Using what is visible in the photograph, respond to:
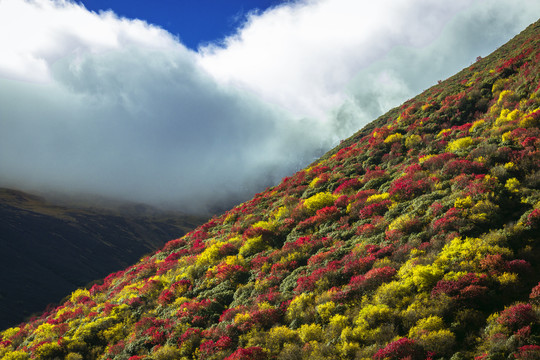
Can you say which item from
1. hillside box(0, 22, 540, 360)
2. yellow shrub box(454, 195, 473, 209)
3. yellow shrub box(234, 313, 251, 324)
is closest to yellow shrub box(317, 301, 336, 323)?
hillside box(0, 22, 540, 360)

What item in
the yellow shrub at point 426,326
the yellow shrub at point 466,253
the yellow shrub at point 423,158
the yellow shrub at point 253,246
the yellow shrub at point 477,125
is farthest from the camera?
the yellow shrub at point 477,125

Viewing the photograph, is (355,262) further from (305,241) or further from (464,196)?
(464,196)

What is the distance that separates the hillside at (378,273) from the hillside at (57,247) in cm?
5549

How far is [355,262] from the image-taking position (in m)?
13.1

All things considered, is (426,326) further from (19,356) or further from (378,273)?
(19,356)

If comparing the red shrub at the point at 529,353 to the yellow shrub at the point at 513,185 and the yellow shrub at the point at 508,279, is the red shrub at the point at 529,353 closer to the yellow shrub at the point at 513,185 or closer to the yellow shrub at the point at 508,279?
the yellow shrub at the point at 508,279

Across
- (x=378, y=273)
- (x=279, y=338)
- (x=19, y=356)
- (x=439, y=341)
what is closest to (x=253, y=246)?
(x=279, y=338)

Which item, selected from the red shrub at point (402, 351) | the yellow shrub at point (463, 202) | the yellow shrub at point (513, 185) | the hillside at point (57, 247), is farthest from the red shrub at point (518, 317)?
the hillside at point (57, 247)

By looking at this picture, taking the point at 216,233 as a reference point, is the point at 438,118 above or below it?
above

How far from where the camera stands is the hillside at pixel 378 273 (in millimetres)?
9250

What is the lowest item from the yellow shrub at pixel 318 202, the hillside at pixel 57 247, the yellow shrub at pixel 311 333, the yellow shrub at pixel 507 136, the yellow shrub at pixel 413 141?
the hillside at pixel 57 247

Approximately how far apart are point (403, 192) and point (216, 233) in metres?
16.7

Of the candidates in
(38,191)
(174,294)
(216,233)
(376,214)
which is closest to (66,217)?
(38,191)

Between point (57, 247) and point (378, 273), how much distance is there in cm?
10900
